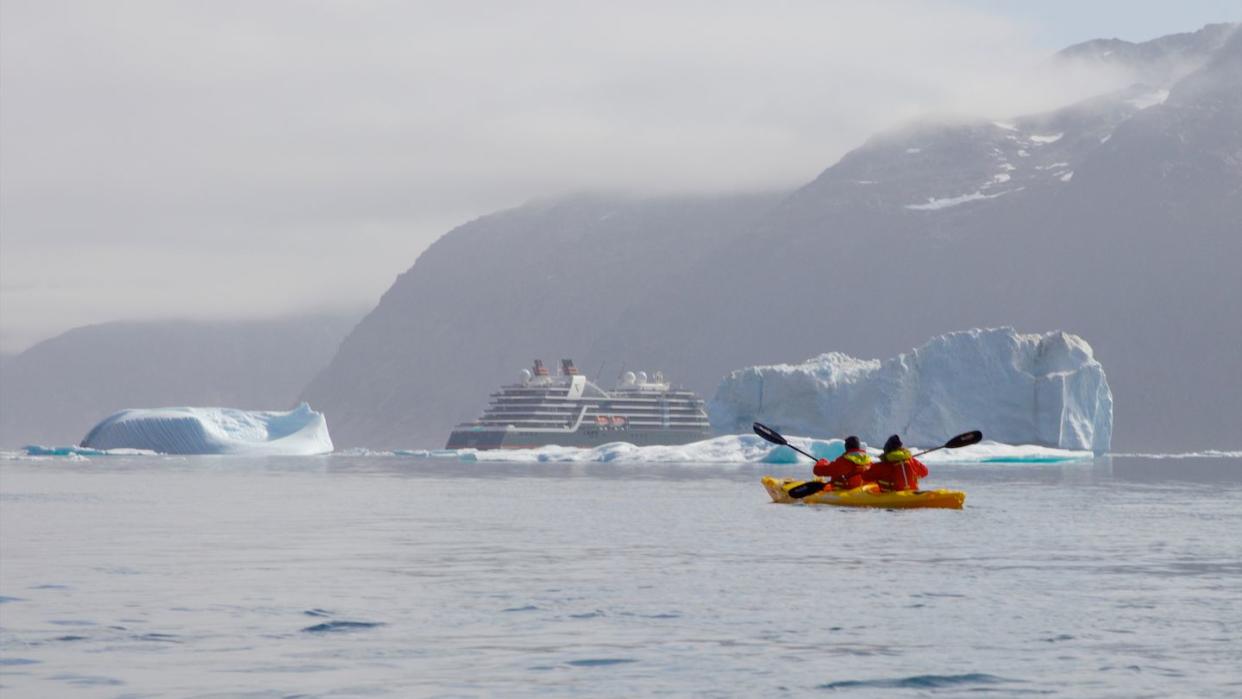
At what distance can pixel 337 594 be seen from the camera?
870 inches

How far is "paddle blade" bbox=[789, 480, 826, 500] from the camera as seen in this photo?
4356 centimetres

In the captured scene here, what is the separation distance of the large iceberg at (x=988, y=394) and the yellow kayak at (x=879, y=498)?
230 ft

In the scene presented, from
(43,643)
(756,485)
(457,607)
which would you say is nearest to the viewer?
(43,643)

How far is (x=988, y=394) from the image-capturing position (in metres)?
116

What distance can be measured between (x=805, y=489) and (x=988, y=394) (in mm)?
75498

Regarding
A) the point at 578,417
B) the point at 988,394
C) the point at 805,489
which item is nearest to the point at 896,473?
the point at 805,489

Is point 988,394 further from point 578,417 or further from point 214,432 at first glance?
point 214,432

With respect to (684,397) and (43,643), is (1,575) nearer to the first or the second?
(43,643)

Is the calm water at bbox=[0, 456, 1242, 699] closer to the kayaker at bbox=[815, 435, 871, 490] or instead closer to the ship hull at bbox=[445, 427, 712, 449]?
the kayaker at bbox=[815, 435, 871, 490]

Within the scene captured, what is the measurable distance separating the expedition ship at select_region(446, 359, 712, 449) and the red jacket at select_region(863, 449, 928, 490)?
10024 centimetres

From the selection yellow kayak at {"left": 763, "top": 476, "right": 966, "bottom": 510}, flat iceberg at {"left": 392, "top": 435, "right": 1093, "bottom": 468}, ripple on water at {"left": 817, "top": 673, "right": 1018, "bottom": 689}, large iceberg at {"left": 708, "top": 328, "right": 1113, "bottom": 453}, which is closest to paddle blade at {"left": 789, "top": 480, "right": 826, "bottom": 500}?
yellow kayak at {"left": 763, "top": 476, "right": 966, "bottom": 510}

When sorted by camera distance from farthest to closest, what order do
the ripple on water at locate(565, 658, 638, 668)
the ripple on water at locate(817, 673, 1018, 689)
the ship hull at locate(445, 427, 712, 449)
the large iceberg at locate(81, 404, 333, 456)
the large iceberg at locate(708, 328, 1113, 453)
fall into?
the ship hull at locate(445, 427, 712, 449)
the large iceberg at locate(81, 404, 333, 456)
the large iceberg at locate(708, 328, 1113, 453)
the ripple on water at locate(565, 658, 638, 668)
the ripple on water at locate(817, 673, 1018, 689)

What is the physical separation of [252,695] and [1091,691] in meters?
7.09

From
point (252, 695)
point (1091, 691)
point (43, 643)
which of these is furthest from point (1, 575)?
point (1091, 691)
